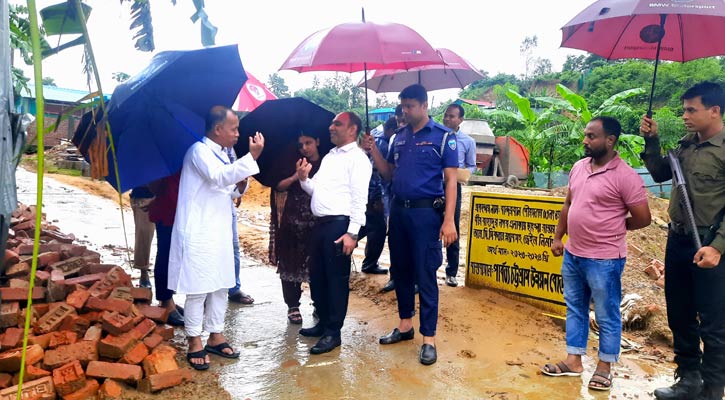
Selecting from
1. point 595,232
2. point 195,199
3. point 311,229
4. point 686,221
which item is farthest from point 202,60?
point 686,221

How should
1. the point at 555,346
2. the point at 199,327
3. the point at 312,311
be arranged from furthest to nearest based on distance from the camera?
the point at 312,311 → the point at 555,346 → the point at 199,327

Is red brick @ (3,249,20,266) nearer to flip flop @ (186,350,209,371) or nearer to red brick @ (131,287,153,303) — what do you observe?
red brick @ (131,287,153,303)

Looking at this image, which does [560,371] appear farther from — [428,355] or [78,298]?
[78,298]

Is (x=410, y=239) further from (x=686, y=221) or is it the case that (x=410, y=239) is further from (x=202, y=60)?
(x=202, y=60)

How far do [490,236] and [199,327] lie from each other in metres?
2.93

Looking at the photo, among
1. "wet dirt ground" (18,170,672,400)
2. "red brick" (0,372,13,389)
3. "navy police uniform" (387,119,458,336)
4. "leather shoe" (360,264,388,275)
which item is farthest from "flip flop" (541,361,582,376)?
"red brick" (0,372,13,389)

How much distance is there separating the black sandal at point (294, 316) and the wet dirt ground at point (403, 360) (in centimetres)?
Answer: 5

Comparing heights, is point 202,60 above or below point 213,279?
above

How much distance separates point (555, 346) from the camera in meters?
4.29

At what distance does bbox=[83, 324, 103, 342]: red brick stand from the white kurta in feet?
1.69

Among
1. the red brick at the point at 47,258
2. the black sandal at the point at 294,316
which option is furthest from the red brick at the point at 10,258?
the black sandal at the point at 294,316

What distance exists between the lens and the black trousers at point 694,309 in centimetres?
318

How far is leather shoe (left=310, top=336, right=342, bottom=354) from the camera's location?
3963 millimetres

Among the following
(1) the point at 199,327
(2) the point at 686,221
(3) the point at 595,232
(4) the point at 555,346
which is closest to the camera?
(2) the point at 686,221
